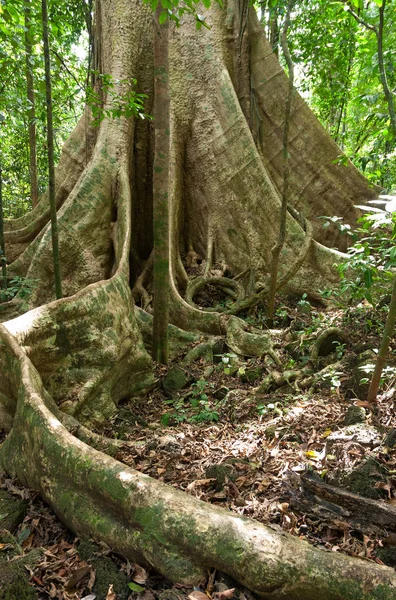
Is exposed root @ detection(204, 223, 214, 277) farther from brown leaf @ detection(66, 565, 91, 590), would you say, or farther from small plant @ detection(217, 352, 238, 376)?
brown leaf @ detection(66, 565, 91, 590)

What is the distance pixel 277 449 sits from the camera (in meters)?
2.97

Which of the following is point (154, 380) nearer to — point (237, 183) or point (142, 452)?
point (142, 452)

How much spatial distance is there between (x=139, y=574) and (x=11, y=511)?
33.6 inches

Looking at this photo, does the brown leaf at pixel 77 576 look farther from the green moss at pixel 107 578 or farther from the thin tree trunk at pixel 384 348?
the thin tree trunk at pixel 384 348

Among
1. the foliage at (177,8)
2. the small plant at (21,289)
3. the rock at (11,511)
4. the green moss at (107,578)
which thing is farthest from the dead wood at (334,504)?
the small plant at (21,289)

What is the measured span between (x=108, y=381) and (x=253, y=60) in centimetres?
623

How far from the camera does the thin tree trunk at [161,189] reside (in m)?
4.40

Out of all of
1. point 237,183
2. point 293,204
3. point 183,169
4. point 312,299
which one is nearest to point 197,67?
point 183,169

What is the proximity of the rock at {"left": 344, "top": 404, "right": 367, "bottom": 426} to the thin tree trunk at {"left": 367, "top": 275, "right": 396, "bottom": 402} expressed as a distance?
16 cm

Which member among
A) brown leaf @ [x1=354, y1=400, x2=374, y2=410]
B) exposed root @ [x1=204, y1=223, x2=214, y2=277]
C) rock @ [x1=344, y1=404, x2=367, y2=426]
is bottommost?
rock @ [x1=344, y1=404, x2=367, y2=426]

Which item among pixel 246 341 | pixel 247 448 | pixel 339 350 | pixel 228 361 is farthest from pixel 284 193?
pixel 247 448

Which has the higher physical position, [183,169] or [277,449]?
[183,169]

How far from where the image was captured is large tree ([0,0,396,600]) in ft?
7.89

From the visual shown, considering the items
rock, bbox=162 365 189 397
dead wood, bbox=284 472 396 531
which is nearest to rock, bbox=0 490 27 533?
dead wood, bbox=284 472 396 531
